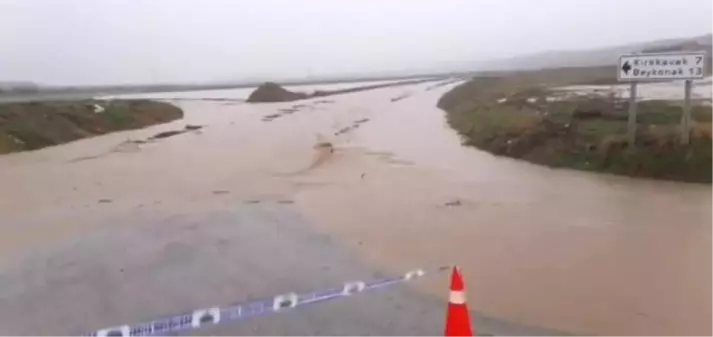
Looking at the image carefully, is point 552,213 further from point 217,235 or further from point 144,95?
point 144,95

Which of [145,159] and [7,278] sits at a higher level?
[145,159]

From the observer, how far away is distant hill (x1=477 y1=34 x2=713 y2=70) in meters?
2.50

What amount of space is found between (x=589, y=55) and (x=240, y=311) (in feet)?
5.43

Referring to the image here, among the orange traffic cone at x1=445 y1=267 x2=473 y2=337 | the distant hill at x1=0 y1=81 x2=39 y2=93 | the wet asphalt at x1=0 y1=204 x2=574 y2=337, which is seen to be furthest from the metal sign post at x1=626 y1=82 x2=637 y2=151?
the distant hill at x1=0 y1=81 x2=39 y2=93

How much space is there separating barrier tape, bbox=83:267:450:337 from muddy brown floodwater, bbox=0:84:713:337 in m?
0.10

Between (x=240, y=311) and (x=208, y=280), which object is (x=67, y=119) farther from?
(x=240, y=311)

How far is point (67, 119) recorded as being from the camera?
254cm

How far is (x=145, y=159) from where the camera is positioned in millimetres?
2602

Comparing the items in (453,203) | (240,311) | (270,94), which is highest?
(270,94)

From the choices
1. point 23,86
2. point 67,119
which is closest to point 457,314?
point 67,119

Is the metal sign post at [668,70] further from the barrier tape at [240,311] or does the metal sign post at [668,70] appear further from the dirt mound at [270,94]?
the dirt mound at [270,94]

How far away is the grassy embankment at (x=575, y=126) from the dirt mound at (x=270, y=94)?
60cm

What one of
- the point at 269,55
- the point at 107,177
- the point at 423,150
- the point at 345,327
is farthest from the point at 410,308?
the point at 107,177

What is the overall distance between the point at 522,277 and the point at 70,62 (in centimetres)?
191
